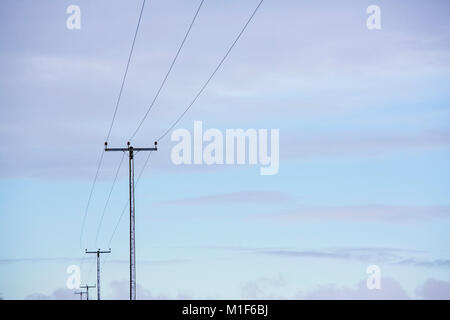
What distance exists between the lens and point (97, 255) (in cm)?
9869
